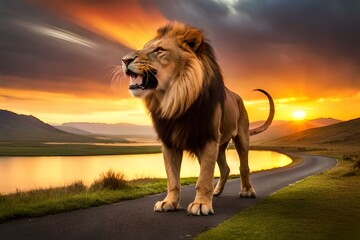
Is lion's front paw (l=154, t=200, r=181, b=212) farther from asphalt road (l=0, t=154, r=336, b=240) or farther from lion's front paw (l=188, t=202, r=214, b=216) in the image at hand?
lion's front paw (l=188, t=202, r=214, b=216)

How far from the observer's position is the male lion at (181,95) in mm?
7266

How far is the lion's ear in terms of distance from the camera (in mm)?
7546

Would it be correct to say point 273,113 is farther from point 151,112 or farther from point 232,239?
point 232,239

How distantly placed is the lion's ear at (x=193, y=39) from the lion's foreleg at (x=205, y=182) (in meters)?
1.74

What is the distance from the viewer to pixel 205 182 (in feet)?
24.8

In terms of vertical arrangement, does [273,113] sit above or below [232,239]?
above

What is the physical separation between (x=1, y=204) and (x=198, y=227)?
4.08 m

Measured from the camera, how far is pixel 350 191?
12.1m

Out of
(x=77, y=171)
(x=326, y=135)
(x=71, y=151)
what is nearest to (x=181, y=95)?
(x=77, y=171)

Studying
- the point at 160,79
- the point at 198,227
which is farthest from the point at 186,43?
the point at 198,227

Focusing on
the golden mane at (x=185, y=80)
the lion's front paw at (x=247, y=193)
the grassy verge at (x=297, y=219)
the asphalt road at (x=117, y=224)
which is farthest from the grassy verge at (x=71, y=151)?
the golden mane at (x=185, y=80)

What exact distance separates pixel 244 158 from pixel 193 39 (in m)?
3.66

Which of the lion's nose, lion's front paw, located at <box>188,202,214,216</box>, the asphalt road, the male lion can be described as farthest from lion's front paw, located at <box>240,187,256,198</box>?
the lion's nose

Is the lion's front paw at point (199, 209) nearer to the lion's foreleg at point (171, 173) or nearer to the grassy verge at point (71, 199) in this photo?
the lion's foreleg at point (171, 173)
